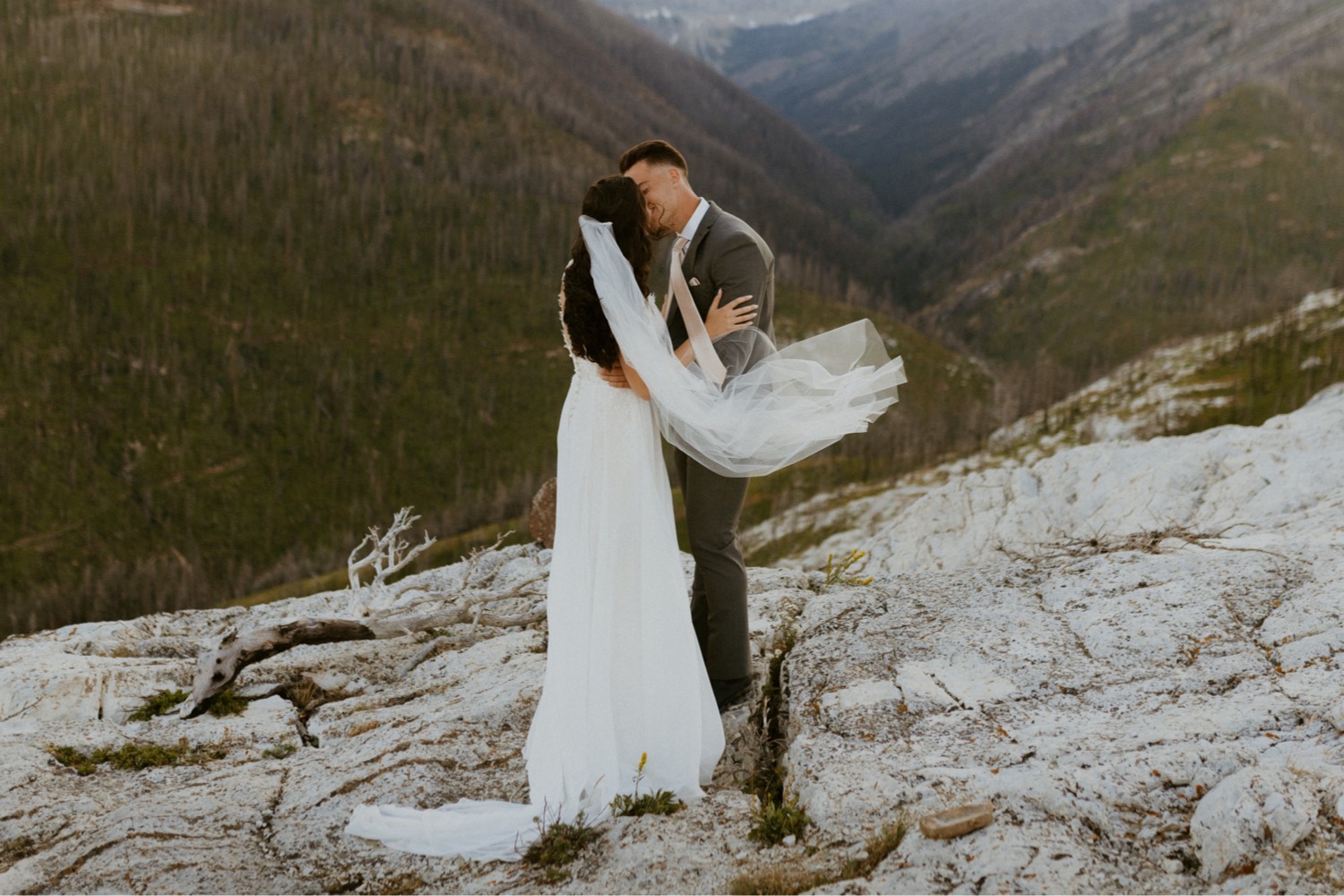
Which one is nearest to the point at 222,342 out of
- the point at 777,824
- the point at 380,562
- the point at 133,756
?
the point at 380,562

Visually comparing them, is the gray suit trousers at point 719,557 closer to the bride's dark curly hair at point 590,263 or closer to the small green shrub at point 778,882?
the bride's dark curly hair at point 590,263

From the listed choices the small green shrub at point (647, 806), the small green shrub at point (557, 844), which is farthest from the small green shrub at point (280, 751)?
the small green shrub at point (647, 806)

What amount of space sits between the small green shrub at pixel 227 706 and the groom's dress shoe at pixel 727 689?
5092 mm

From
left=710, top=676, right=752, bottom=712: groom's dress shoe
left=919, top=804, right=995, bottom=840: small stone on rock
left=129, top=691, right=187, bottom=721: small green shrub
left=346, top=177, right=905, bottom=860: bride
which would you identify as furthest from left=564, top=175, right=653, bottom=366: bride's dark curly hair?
left=129, top=691, right=187, bottom=721: small green shrub

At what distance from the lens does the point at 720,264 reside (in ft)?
23.2

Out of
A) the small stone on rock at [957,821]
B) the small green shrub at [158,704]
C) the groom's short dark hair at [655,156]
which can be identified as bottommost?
the small green shrub at [158,704]

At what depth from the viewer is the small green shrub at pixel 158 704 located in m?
9.38

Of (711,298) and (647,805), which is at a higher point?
(711,298)

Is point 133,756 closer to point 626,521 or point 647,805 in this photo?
point 647,805

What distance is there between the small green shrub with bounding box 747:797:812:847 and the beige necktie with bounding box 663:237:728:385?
316 cm

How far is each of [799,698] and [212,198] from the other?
19752 cm

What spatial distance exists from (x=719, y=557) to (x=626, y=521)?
988 millimetres

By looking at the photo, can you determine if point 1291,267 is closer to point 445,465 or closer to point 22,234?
point 445,465

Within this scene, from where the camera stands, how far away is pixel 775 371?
7.35 meters
